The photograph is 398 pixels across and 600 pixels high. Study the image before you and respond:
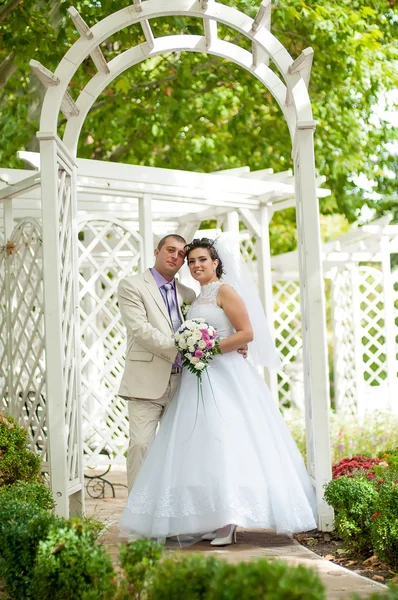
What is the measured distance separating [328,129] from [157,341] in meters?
7.16

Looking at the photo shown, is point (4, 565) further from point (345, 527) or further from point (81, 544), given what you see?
point (345, 527)

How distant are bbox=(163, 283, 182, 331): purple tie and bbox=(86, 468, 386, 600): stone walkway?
1.25 metres

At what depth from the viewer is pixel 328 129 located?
1167 centimetres

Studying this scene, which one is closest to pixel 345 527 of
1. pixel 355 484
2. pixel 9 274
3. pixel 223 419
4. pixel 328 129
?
pixel 355 484

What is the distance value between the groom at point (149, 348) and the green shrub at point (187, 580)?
2.57 metres

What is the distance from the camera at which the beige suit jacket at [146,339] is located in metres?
5.29

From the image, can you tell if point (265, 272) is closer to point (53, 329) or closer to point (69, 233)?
point (69, 233)

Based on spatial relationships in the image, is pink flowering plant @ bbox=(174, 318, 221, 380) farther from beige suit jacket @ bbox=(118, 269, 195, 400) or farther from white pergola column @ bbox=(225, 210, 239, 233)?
white pergola column @ bbox=(225, 210, 239, 233)

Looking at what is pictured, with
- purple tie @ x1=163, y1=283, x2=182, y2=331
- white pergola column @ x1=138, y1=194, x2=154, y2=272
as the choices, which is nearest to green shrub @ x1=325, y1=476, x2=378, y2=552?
purple tie @ x1=163, y1=283, x2=182, y2=331

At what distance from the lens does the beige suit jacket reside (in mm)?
5293

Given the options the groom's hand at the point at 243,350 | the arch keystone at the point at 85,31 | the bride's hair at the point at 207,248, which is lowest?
the groom's hand at the point at 243,350

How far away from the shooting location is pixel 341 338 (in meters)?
12.8

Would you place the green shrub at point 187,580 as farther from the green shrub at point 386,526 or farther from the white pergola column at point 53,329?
the white pergola column at point 53,329

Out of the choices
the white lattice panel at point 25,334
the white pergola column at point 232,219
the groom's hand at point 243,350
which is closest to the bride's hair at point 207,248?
the groom's hand at point 243,350
